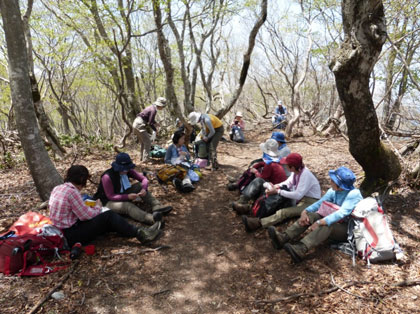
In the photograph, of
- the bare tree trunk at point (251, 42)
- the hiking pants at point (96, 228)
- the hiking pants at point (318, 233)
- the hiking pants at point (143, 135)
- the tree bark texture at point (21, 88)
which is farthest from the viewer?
the hiking pants at point (143, 135)

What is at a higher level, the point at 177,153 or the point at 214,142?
the point at 214,142

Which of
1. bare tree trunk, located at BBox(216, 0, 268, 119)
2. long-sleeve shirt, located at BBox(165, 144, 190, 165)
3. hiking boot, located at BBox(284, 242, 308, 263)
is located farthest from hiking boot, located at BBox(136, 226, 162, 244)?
bare tree trunk, located at BBox(216, 0, 268, 119)

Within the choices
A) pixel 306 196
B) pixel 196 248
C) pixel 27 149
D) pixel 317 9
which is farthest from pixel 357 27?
pixel 317 9

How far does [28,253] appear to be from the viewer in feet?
9.87

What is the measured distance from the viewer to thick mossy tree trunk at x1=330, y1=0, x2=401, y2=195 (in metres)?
3.13

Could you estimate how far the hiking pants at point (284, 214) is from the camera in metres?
3.94

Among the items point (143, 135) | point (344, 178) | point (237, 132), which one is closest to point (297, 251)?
point (344, 178)

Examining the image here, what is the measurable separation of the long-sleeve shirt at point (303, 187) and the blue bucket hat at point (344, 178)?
575 millimetres

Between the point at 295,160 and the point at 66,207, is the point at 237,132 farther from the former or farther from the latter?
the point at 66,207

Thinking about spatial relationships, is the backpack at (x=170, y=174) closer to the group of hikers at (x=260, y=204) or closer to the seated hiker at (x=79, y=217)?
the group of hikers at (x=260, y=204)

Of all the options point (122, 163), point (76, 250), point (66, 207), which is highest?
point (122, 163)

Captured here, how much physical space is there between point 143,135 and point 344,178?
5.65 meters

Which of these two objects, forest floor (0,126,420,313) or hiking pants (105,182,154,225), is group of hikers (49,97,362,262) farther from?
forest floor (0,126,420,313)

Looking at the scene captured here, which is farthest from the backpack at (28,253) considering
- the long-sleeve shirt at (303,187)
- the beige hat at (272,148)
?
the beige hat at (272,148)
